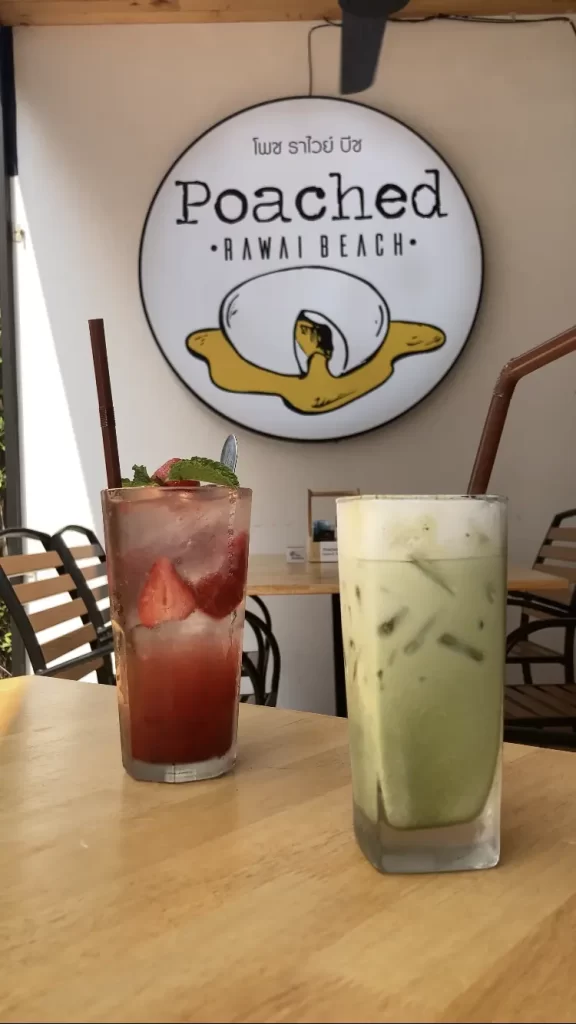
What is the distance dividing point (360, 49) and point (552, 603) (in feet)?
7.38

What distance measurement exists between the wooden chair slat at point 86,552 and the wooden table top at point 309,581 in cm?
53

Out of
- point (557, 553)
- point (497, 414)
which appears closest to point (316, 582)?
point (557, 553)

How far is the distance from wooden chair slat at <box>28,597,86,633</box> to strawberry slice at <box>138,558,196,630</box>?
4.08 ft

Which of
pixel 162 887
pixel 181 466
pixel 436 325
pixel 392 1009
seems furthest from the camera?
pixel 436 325

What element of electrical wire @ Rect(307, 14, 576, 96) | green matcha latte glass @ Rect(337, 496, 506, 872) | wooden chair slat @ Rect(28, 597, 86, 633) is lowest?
wooden chair slat @ Rect(28, 597, 86, 633)

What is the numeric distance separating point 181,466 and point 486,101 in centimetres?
297

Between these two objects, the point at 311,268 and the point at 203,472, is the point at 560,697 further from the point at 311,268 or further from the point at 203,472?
the point at 311,268

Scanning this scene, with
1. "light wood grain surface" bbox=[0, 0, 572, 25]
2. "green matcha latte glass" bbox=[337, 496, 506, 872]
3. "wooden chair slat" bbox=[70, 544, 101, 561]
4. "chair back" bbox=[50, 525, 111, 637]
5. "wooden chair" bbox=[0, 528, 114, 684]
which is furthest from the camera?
"light wood grain surface" bbox=[0, 0, 572, 25]

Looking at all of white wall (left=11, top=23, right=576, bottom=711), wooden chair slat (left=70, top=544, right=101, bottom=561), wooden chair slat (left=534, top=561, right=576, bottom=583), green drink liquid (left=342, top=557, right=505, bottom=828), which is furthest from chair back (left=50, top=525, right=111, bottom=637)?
wooden chair slat (left=534, top=561, right=576, bottom=583)

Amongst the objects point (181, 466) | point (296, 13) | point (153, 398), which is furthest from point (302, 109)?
point (181, 466)

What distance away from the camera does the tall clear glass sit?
0.55 m

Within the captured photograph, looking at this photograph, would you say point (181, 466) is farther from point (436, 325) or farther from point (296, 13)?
point (296, 13)

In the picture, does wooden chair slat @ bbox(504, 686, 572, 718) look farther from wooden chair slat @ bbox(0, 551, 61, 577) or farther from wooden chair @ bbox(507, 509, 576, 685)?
wooden chair slat @ bbox(0, 551, 61, 577)

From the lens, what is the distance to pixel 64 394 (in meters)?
3.09
